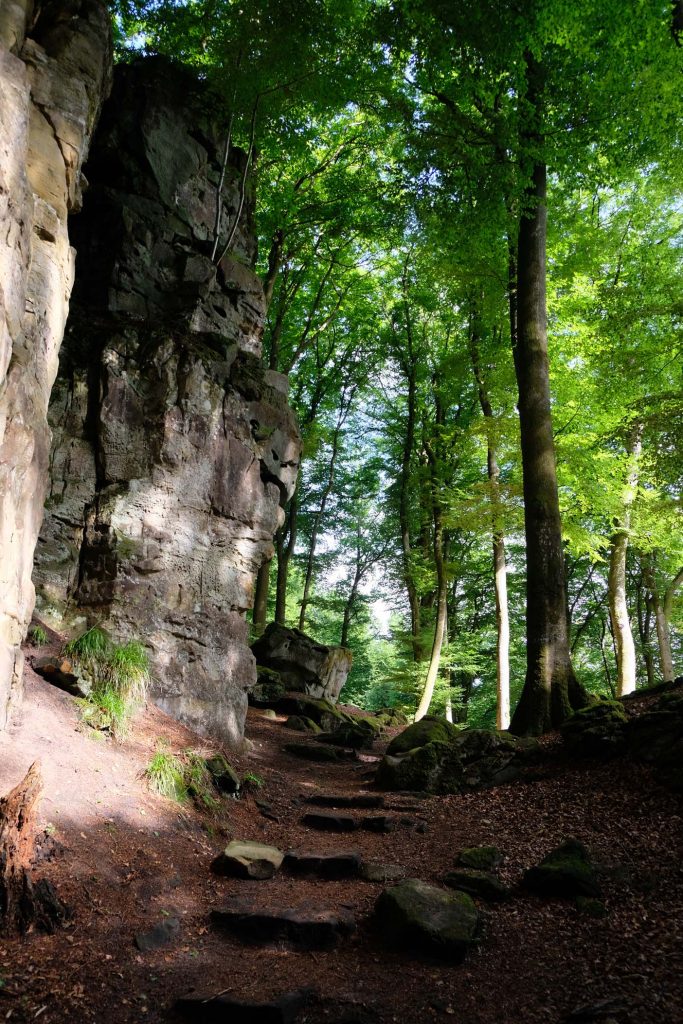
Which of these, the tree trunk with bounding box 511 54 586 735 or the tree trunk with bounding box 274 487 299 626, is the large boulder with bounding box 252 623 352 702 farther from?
the tree trunk with bounding box 511 54 586 735

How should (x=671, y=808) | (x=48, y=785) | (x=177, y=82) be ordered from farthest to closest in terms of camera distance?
1. (x=177, y=82)
2. (x=671, y=808)
3. (x=48, y=785)

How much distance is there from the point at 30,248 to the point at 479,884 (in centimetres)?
642

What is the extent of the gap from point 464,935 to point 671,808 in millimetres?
2715

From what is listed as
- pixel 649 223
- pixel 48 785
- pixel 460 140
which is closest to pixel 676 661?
pixel 649 223

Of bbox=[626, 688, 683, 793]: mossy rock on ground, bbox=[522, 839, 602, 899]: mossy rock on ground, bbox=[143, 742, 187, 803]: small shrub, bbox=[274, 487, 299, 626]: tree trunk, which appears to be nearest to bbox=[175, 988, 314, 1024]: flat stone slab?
bbox=[522, 839, 602, 899]: mossy rock on ground

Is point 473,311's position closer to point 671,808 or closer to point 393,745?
point 393,745

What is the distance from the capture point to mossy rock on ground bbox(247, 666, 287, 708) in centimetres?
1438

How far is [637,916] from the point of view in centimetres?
419

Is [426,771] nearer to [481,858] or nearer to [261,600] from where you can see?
[481,858]

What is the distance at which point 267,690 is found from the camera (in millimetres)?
14820

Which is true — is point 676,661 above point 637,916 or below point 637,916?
above

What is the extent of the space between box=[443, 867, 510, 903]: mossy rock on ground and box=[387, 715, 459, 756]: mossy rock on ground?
3988 millimetres

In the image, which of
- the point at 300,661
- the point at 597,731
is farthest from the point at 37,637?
the point at 300,661

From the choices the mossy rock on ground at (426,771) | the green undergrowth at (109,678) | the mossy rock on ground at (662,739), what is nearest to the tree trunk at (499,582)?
the mossy rock on ground at (426,771)
